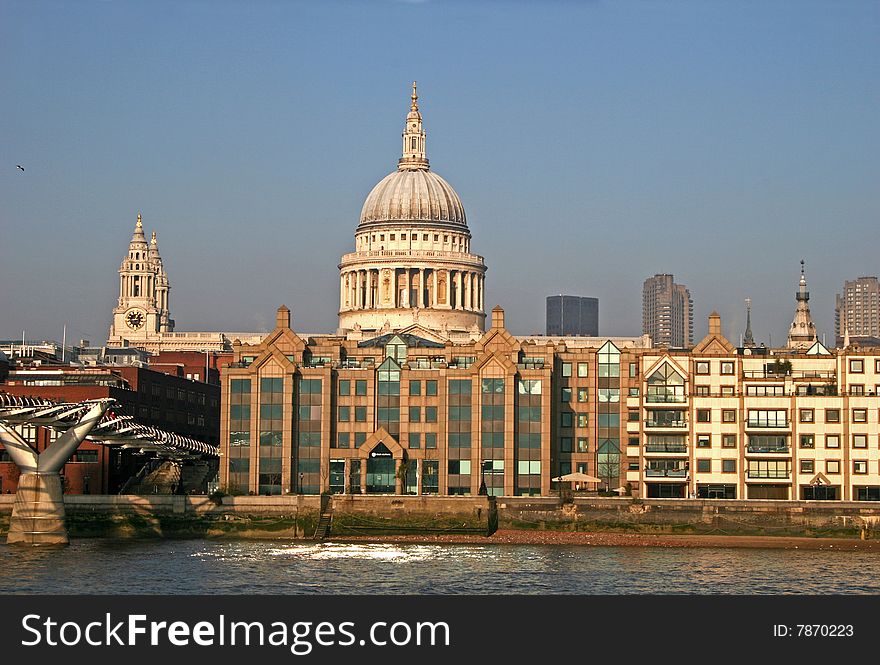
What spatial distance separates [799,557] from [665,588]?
70.7 ft

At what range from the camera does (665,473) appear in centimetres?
13488

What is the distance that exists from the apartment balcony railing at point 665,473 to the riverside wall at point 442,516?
32.0ft

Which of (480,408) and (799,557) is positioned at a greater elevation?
(480,408)

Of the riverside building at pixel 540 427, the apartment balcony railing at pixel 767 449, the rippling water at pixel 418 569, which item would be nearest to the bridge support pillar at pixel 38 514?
the rippling water at pixel 418 569

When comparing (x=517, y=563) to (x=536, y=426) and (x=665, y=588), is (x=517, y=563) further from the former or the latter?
(x=536, y=426)

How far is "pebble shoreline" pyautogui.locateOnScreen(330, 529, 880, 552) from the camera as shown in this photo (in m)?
121

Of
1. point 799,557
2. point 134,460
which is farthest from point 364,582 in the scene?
point 134,460

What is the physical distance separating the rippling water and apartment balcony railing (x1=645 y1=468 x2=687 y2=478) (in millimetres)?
15369

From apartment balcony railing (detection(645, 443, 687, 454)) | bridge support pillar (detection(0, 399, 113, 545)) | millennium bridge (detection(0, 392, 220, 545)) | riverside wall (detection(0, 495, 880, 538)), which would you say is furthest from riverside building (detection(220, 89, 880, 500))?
bridge support pillar (detection(0, 399, 113, 545))

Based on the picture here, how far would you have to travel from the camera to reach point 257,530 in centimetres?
12481

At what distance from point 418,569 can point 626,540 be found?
76.9 feet

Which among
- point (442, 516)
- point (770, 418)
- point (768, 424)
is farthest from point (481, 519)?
point (770, 418)

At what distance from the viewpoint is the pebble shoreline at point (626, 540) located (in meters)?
121
